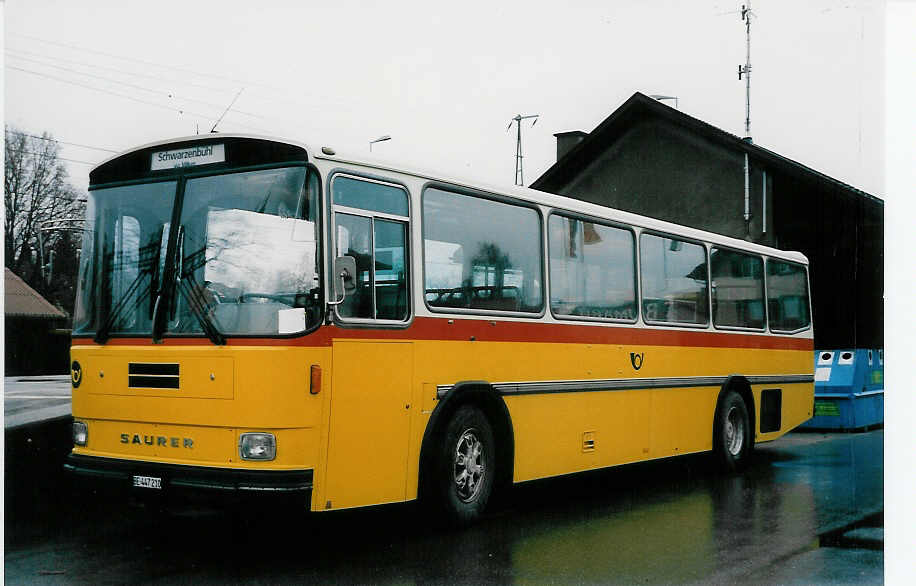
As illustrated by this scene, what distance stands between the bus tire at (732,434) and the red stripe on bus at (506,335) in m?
0.71

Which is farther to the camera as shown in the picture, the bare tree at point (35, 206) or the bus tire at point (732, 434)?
the bus tire at point (732, 434)

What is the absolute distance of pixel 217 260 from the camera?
678 centimetres

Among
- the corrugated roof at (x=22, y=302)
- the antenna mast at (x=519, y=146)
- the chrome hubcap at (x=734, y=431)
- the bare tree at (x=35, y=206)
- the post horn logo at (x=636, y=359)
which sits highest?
the antenna mast at (x=519, y=146)

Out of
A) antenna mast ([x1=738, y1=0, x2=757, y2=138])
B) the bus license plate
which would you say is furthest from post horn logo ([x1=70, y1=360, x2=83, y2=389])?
antenna mast ([x1=738, y1=0, x2=757, y2=138])

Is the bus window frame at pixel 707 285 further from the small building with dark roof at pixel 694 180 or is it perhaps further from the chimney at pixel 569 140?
the chimney at pixel 569 140

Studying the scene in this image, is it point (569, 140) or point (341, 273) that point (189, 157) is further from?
point (569, 140)

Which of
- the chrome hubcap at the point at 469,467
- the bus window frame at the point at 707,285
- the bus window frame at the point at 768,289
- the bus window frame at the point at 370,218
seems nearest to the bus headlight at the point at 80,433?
the bus window frame at the point at 370,218

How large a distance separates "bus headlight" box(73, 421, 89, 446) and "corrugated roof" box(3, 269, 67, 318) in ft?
3.35

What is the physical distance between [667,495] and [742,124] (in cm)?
489

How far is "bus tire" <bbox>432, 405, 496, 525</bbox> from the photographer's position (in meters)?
7.62

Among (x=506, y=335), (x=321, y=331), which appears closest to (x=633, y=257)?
(x=506, y=335)

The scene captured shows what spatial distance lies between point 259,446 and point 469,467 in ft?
6.60

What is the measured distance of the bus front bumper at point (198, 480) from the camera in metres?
6.43

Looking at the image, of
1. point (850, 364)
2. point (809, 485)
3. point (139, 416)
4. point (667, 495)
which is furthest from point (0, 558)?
Answer: point (850, 364)
